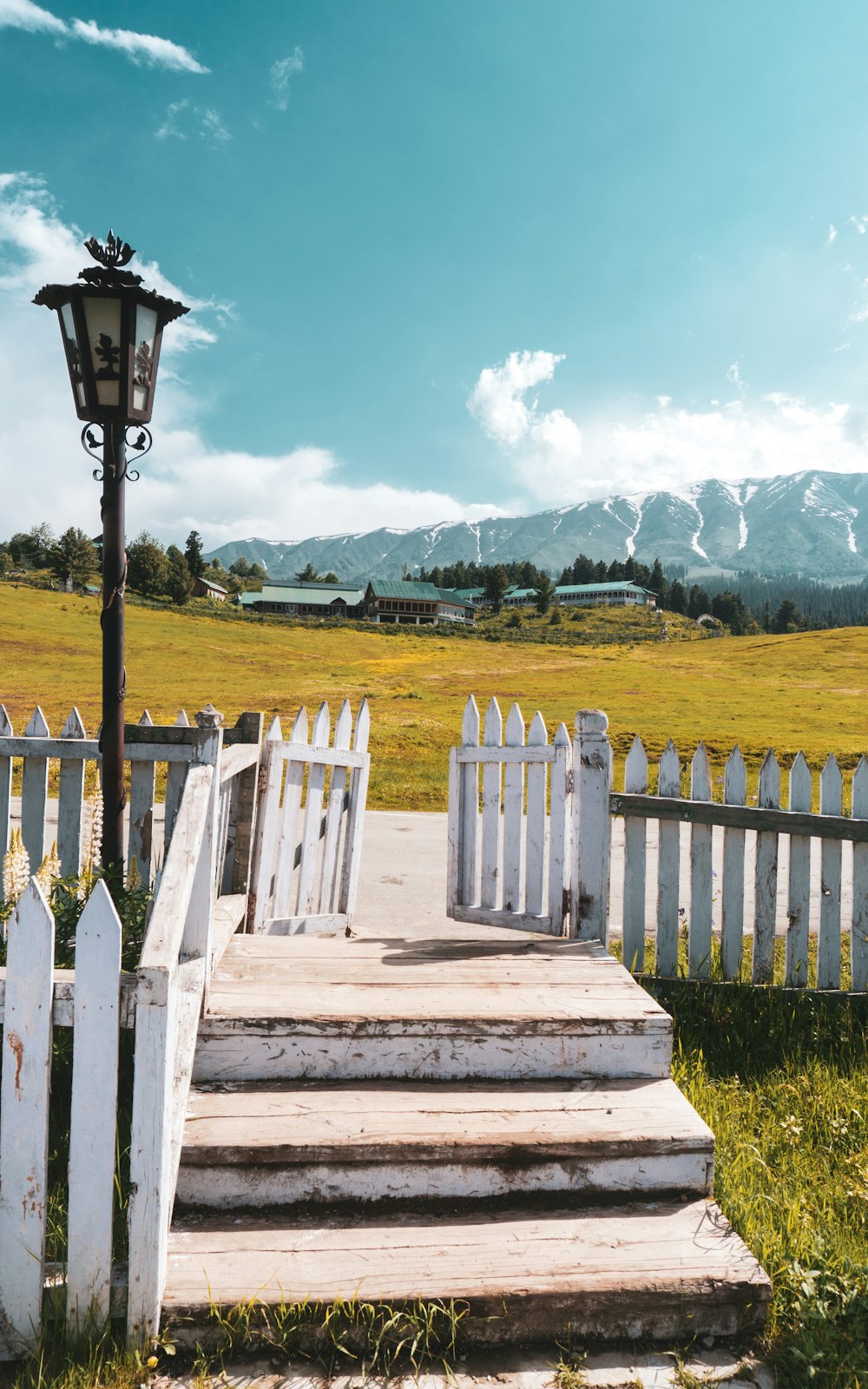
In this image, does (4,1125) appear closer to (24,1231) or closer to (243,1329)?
(24,1231)

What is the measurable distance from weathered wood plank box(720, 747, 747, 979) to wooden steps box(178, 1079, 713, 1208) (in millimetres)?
1710

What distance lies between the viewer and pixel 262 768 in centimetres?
421

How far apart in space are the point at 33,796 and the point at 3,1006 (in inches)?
116

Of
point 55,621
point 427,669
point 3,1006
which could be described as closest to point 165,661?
point 55,621

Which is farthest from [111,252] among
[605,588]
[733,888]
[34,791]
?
[605,588]

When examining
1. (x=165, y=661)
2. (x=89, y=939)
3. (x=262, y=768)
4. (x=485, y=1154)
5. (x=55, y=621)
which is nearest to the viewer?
(x=89, y=939)

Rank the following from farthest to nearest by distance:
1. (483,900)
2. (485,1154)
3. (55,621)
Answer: (55,621) < (483,900) < (485,1154)

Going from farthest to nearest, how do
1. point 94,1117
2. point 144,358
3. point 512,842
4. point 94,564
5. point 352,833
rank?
1. point 94,564
2. point 352,833
3. point 512,842
4. point 144,358
5. point 94,1117

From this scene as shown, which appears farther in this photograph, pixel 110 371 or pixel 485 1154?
pixel 110 371

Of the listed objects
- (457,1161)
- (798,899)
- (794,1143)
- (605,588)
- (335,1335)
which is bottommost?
(794,1143)

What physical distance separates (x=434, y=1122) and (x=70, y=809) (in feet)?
10.5

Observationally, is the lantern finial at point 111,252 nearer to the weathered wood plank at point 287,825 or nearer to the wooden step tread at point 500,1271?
the weathered wood plank at point 287,825

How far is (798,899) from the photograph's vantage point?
451cm

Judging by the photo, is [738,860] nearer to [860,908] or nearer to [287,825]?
[860,908]
